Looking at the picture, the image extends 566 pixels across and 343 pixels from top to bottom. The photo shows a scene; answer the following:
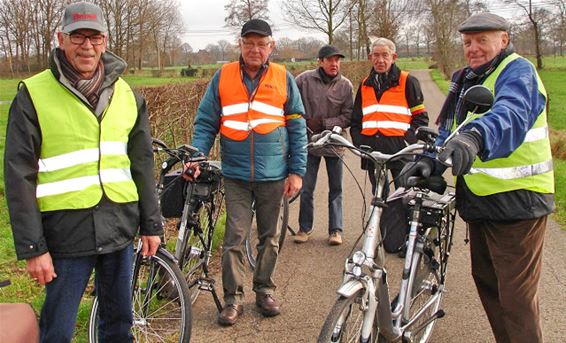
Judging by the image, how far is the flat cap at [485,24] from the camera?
308 centimetres

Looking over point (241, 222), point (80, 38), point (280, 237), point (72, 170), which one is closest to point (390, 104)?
point (280, 237)

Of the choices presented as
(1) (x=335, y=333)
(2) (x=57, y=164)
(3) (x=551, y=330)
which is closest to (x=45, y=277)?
(2) (x=57, y=164)

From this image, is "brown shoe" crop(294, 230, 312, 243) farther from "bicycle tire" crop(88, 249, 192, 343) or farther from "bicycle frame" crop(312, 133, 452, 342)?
"bicycle frame" crop(312, 133, 452, 342)

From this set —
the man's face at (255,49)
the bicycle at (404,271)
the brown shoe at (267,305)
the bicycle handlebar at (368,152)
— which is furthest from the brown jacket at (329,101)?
the bicycle handlebar at (368,152)

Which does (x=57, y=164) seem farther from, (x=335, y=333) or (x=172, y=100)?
(x=172, y=100)

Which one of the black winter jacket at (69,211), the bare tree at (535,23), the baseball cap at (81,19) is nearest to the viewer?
the black winter jacket at (69,211)

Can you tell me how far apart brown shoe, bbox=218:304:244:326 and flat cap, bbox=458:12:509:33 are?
264cm

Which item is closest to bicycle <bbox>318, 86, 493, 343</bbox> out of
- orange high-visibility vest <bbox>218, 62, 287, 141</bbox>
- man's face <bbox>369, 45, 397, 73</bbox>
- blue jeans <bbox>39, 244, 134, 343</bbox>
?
orange high-visibility vest <bbox>218, 62, 287, 141</bbox>

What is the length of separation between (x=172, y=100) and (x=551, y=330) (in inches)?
211

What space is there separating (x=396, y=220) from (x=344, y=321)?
1.05 meters

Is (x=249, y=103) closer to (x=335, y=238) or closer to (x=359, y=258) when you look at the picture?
(x=359, y=258)

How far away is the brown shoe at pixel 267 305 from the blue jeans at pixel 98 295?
144cm

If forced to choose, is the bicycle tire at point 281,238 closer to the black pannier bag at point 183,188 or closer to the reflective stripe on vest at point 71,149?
the black pannier bag at point 183,188

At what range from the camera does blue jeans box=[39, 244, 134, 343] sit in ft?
9.22
